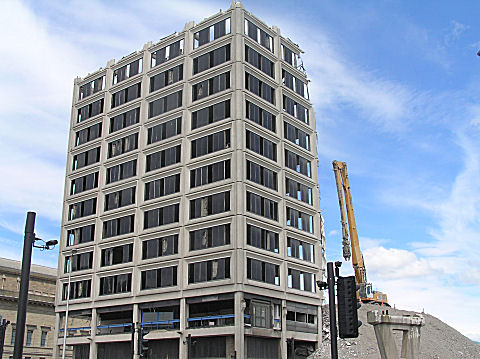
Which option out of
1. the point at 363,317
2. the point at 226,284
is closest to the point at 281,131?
the point at 226,284

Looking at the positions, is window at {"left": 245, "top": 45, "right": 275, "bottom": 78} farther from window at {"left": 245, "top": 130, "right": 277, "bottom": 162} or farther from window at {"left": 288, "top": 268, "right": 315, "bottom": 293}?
window at {"left": 288, "top": 268, "right": 315, "bottom": 293}

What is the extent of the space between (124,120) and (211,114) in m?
15.3

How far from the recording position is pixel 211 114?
2507 inches

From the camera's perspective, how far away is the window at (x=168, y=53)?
7019 centimetres

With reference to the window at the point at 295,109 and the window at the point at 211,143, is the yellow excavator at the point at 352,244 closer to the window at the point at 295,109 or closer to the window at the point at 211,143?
the window at the point at 295,109

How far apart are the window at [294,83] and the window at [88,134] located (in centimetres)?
2583

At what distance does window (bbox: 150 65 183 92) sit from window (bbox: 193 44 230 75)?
2455 millimetres

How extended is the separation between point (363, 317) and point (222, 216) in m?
23.8

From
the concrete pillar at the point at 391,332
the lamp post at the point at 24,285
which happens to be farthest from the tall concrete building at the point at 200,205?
the lamp post at the point at 24,285

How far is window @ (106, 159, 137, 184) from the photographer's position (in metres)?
69.9

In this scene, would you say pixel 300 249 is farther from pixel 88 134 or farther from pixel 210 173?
pixel 88 134

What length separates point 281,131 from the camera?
6669 cm

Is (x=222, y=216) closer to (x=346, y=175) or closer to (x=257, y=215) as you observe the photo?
(x=257, y=215)

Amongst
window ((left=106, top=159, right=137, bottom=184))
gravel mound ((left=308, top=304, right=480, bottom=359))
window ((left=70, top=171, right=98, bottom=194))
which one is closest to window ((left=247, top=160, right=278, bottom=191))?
window ((left=106, top=159, right=137, bottom=184))
